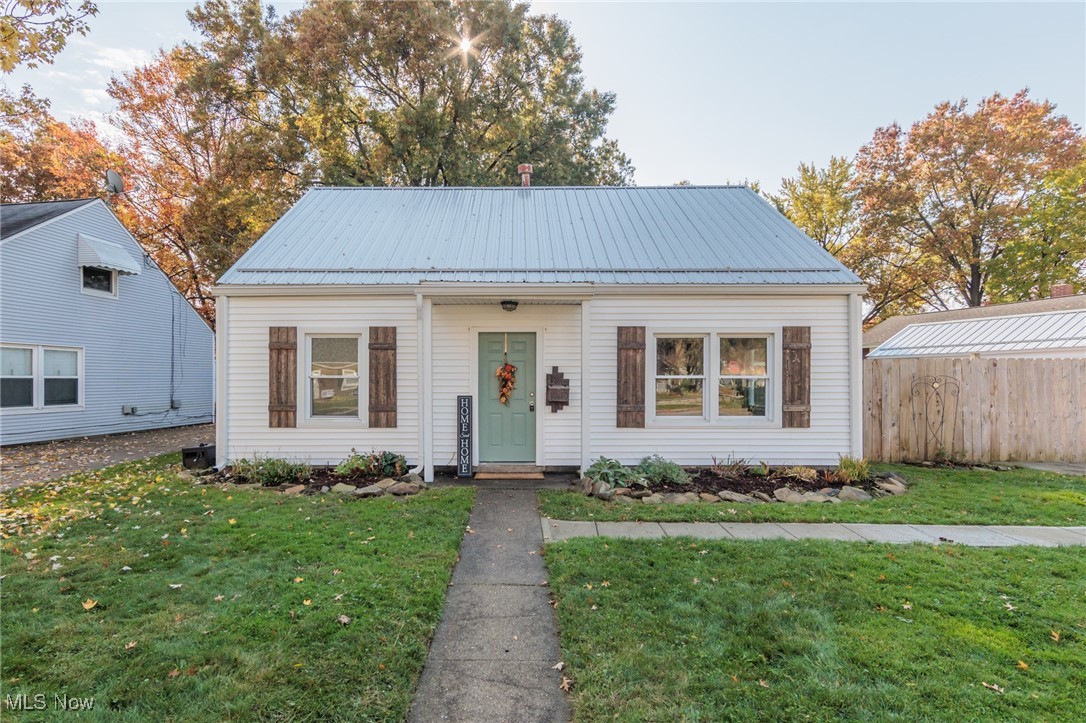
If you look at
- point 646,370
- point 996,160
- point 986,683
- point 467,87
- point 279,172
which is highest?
point 467,87

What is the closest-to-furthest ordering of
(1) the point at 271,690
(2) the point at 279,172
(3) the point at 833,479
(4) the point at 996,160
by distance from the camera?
(1) the point at 271,690 < (3) the point at 833,479 < (2) the point at 279,172 < (4) the point at 996,160

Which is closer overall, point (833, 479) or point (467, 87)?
point (833, 479)

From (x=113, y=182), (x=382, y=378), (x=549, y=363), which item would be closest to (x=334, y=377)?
(x=382, y=378)

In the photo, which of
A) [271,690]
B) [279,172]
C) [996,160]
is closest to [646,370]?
[271,690]

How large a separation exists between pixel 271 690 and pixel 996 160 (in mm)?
27730

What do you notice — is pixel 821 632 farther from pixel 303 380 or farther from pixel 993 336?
pixel 993 336

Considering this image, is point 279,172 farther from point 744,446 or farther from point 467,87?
point 744,446

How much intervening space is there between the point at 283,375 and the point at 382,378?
159cm

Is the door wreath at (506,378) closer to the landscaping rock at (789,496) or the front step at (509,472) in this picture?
the front step at (509,472)

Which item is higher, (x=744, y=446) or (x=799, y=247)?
(x=799, y=247)

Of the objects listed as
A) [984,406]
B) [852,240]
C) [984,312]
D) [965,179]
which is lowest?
[984,406]

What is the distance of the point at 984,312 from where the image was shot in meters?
14.6

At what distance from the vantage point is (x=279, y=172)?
650 inches

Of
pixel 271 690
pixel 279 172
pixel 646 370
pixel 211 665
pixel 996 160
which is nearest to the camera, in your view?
pixel 271 690
